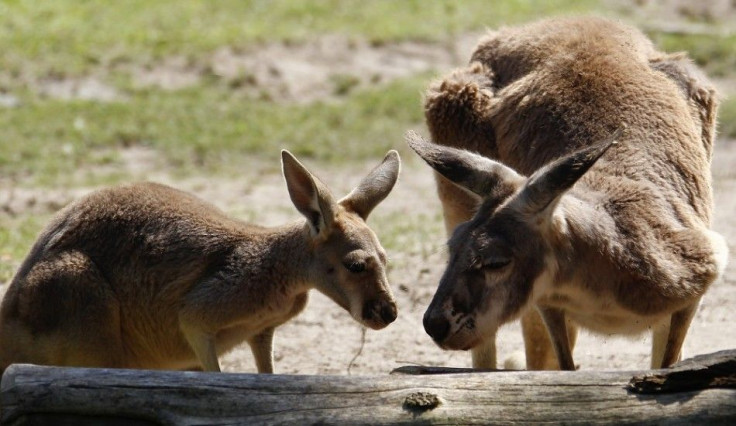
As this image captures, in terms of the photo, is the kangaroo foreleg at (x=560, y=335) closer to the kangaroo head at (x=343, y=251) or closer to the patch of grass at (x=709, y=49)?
the kangaroo head at (x=343, y=251)

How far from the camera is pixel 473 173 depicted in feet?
16.8

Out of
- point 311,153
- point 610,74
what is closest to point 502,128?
point 610,74

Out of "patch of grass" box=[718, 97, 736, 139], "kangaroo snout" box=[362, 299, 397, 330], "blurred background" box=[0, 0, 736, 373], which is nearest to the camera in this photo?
"kangaroo snout" box=[362, 299, 397, 330]

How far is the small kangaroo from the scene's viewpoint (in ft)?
18.6

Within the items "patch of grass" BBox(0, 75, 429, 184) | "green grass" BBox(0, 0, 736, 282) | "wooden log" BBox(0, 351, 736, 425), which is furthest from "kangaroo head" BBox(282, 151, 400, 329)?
"patch of grass" BBox(0, 75, 429, 184)

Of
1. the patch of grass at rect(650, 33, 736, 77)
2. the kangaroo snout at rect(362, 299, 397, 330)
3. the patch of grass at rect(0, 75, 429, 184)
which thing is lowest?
the patch of grass at rect(0, 75, 429, 184)

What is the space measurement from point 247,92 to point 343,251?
860cm

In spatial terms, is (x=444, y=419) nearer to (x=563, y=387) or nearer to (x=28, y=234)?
(x=563, y=387)

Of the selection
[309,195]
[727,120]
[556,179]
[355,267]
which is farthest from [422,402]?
[727,120]

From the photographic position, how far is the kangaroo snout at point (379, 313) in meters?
5.54

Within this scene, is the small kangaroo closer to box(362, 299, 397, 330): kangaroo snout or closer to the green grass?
box(362, 299, 397, 330): kangaroo snout

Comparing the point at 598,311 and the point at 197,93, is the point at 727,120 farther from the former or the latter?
the point at 598,311

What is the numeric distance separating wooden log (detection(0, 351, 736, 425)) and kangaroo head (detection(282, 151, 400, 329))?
1215 mm

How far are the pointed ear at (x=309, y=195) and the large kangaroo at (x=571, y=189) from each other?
57cm
